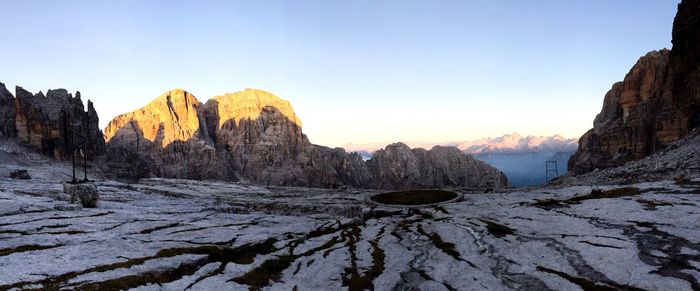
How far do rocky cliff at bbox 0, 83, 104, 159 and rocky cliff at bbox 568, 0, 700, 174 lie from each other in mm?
137253

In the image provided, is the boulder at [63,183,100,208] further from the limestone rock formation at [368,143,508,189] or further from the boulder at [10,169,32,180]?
the limestone rock formation at [368,143,508,189]

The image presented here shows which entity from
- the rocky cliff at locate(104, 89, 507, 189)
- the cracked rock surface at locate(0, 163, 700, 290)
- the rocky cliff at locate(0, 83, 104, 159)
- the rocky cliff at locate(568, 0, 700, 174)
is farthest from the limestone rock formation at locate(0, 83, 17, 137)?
the rocky cliff at locate(568, 0, 700, 174)

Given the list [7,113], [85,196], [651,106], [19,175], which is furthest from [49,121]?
[651,106]

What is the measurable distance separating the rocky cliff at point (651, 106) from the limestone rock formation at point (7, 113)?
153162 millimetres

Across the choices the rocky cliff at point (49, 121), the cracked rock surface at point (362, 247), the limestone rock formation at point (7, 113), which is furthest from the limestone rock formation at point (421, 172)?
the cracked rock surface at point (362, 247)

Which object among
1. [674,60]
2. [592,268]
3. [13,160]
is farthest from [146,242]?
[674,60]

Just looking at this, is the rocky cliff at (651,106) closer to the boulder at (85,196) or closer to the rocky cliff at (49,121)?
the boulder at (85,196)

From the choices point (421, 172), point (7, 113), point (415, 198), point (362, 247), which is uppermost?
point (7, 113)

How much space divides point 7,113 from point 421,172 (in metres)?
157

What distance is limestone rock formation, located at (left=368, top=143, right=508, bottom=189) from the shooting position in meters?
187

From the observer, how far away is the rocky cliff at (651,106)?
7481cm

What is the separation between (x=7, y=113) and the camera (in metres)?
102

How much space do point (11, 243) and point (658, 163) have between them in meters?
75.2

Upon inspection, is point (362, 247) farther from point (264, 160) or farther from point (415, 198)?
point (264, 160)
